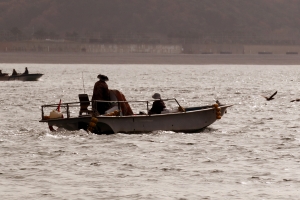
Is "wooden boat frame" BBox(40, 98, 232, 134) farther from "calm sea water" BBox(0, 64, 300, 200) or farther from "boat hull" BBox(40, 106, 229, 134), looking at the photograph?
"calm sea water" BBox(0, 64, 300, 200)

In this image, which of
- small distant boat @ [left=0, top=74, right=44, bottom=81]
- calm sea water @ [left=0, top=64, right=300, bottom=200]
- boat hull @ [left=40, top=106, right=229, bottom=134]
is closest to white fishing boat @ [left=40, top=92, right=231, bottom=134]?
boat hull @ [left=40, top=106, right=229, bottom=134]

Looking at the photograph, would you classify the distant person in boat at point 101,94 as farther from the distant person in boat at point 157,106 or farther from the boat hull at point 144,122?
the distant person in boat at point 157,106

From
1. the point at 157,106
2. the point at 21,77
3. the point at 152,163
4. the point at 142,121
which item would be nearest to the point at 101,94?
the point at 142,121

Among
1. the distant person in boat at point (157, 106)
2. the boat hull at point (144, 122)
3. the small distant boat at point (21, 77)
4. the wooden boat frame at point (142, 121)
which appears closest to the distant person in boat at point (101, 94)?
the wooden boat frame at point (142, 121)

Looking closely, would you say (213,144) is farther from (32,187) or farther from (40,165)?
(32,187)

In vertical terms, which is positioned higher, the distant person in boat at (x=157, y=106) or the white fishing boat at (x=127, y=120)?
the distant person in boat at (x=157, y=106)

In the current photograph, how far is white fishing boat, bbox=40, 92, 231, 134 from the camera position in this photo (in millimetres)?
31094

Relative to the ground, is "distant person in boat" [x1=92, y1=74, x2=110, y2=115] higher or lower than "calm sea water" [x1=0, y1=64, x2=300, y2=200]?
higher

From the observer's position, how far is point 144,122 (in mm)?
32031

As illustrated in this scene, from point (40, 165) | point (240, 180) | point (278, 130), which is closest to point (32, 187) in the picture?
point (40, 165)

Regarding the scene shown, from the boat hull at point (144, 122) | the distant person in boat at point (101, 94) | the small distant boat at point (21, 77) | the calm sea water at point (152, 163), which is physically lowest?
the calm sea water at point (152, 163)

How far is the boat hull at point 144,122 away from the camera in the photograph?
102ft

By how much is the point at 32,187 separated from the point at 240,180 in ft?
18.4

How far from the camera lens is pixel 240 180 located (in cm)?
2377
